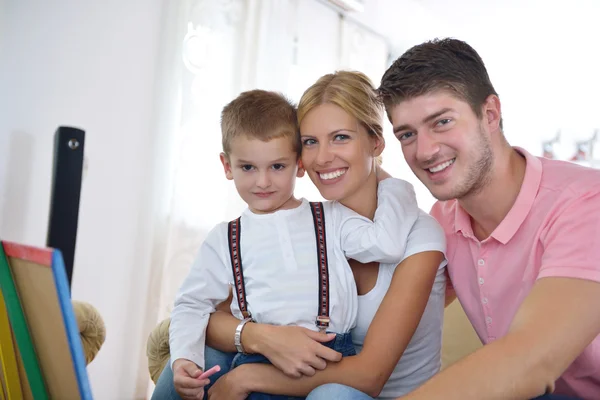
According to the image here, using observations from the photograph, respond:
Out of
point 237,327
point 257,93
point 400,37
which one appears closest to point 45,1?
point 257,93

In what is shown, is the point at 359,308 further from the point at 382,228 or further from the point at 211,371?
the point at 211,371

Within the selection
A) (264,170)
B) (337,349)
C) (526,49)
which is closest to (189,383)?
(337,349)

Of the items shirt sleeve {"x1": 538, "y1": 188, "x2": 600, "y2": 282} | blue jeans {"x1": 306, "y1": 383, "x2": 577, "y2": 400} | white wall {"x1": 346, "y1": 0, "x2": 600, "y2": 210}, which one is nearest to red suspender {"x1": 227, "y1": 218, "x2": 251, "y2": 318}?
blue jeans {"x1": 306, "y1": 383, "x2": 577, "y2": 400}

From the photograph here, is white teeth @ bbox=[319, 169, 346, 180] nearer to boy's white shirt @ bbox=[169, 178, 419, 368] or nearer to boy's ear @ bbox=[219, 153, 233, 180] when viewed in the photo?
boy's white shirt @ bbox=[169, 178, 419, 368]

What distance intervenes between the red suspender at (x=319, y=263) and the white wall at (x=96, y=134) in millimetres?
1349

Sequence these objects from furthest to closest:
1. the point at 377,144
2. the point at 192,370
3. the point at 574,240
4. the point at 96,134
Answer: the point at 96,134, the point at 377,144, the point at 192,370, the point at 574,240

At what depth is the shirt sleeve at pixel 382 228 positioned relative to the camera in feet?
4.44

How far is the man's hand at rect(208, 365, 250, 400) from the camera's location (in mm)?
1266

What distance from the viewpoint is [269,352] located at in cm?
128

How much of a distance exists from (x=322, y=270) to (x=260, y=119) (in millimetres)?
430

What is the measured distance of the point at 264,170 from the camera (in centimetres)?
149

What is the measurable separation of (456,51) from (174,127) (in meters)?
1.84

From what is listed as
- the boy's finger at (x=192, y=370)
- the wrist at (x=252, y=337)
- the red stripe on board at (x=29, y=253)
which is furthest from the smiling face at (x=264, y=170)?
the red stripe on board at (x=29, y=253)

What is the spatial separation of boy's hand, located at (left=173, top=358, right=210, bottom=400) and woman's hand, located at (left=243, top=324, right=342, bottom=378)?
15 cm
